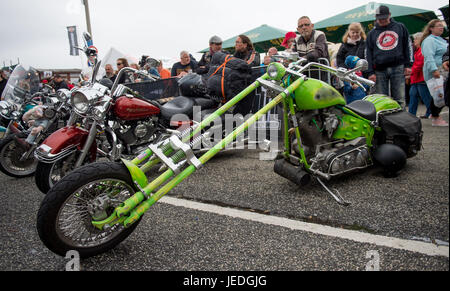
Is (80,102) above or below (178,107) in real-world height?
above

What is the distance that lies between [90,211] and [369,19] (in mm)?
9682

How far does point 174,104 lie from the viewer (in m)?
4.25

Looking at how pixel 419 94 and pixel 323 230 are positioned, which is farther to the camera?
pixel 419 94

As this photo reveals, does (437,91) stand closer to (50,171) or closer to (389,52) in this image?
(389,52)

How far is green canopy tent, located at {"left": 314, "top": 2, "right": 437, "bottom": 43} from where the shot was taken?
339 inches

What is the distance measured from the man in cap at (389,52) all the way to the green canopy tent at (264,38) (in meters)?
6.92

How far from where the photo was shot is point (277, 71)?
249 cm

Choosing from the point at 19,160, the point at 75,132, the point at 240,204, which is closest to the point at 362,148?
the point at 240,204
